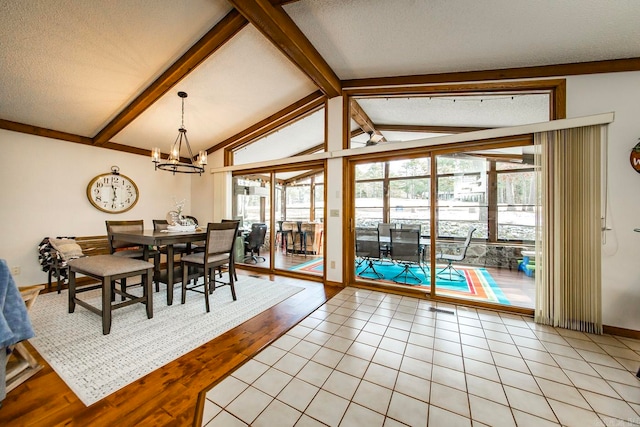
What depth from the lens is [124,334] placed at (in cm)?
220

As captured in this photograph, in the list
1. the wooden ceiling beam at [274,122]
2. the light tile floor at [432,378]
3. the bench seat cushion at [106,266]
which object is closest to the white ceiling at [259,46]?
the wooden ceiling beam at [274,122]

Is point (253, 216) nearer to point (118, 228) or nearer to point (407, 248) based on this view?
point (118, 228)

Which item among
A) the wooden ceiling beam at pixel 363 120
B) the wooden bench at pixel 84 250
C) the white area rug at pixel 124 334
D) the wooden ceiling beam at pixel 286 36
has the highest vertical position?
the wooden ceiling beam at pixel 286 36

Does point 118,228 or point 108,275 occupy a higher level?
point 118,228

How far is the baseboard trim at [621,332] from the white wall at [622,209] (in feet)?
0.11

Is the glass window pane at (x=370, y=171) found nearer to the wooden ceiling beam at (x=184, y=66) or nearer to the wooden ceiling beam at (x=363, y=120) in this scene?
the wooden ceiling beam at (x=363, y=120)

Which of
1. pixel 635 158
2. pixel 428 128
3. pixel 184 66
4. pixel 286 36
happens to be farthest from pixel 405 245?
pixel 184 66

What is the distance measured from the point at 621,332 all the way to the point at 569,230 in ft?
3.37

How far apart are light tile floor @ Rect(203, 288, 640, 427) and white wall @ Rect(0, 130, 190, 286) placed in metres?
4.16

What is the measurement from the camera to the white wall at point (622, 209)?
225 centimetres

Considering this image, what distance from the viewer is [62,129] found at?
12.4 feet

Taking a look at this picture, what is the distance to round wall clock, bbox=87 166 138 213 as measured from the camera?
164 inches

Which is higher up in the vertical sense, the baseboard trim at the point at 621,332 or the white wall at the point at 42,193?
the white wall at the point at 42,193

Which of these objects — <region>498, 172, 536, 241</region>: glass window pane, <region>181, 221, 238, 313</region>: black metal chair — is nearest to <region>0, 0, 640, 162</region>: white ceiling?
<region>498, 172, 536, 241</region>: glass window pane
